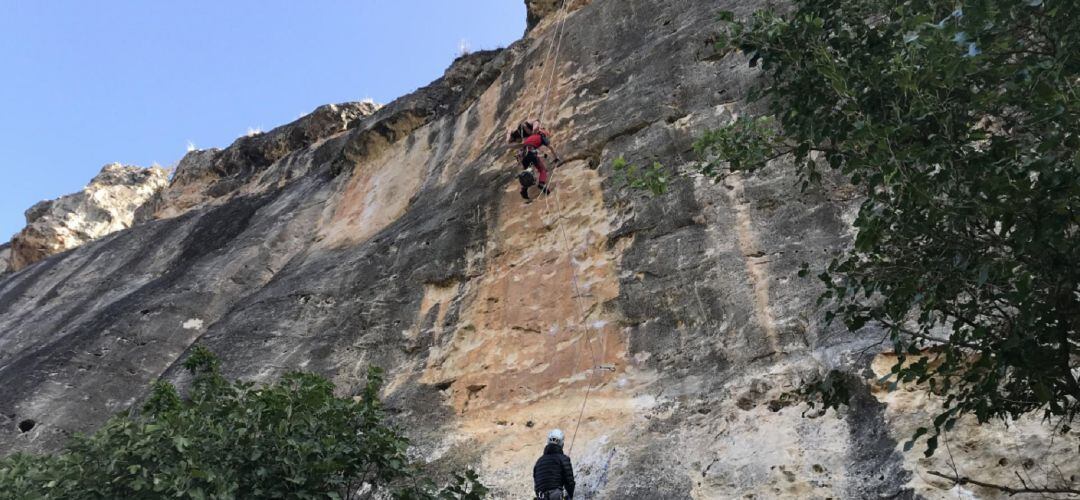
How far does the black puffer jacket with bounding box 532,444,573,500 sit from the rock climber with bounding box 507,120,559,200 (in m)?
4.68

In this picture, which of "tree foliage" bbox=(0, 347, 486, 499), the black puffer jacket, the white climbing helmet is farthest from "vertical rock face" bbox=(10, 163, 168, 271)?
the black puffer jacket

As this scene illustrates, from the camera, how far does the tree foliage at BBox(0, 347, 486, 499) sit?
6410 mm

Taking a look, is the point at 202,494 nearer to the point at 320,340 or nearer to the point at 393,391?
the point at 393,391

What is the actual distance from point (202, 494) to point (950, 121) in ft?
16.8

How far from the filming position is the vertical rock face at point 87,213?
23.4 m

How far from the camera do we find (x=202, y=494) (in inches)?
242

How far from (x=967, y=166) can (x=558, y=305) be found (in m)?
5.61

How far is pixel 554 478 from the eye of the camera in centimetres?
692

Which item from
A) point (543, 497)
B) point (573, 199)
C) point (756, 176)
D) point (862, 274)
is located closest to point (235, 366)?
point (573, 199)

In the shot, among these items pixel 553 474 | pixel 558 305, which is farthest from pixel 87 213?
pixel 553 474

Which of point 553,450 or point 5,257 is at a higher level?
point 5,257

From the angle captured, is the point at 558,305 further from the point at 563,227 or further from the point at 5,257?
the point at 5,257

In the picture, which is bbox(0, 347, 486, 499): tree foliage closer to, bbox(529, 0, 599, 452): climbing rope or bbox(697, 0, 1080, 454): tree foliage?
bbox(529, 0, 599, 452): climbing rope

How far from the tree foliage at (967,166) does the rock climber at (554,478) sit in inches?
89.7
